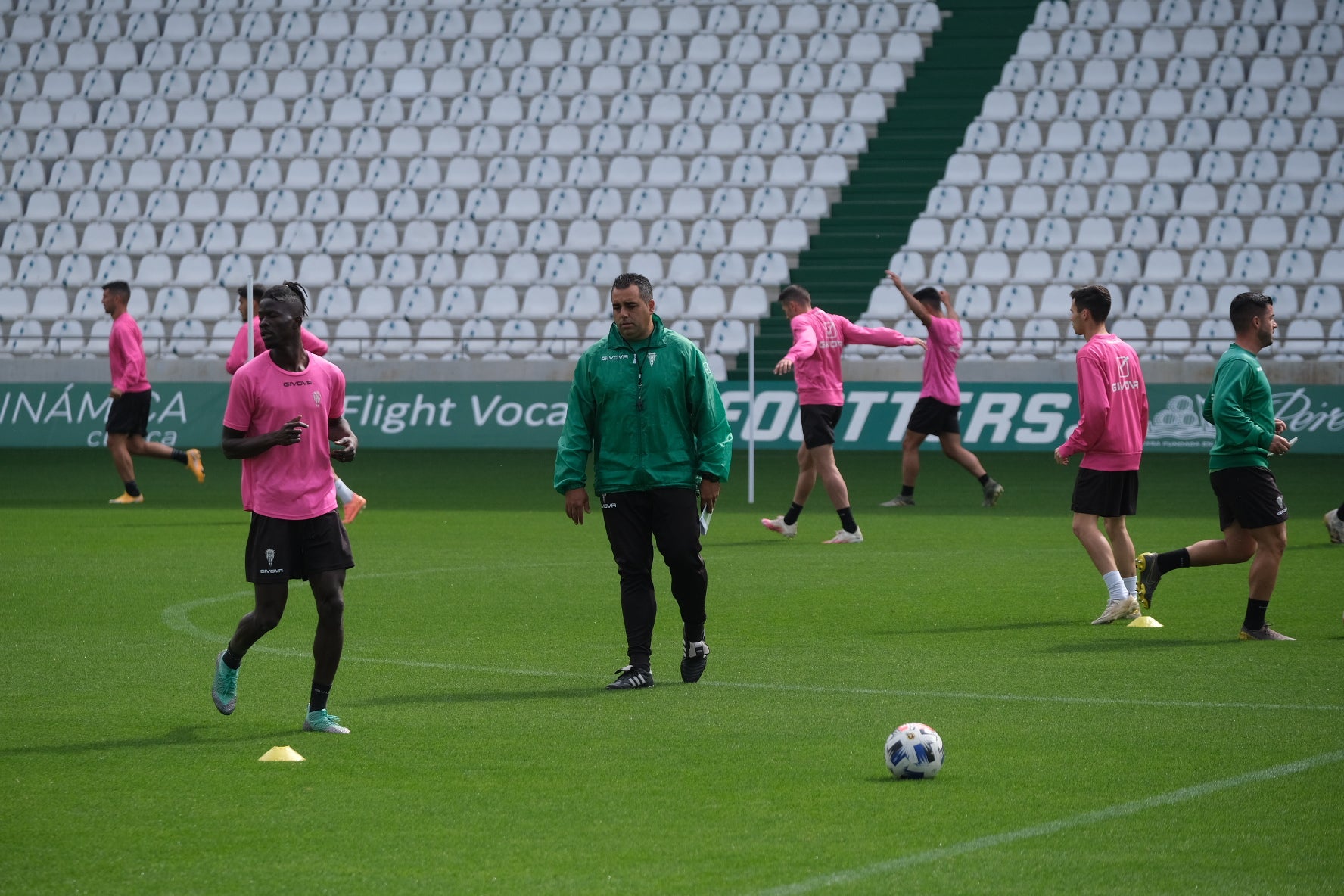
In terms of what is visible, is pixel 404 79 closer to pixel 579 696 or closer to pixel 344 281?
pixel 344 281

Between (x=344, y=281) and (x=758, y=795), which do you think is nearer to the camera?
(x=758, y=795)

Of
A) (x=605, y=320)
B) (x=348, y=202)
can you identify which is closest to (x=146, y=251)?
(x=348, y=202)

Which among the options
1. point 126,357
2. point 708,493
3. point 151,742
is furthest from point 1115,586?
point 126,357

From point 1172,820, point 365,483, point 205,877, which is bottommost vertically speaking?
point 365,483

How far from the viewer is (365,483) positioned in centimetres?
2278

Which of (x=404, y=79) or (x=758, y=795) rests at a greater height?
(x=404, y=79)

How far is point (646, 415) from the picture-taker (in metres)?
8.70

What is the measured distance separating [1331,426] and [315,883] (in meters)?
21.9

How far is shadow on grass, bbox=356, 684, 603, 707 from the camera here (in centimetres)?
826

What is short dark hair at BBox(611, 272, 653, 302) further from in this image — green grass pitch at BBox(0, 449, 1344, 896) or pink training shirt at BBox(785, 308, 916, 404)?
pink training shirt at BBox(785, 308, 916, 404)

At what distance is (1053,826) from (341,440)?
11.6ft

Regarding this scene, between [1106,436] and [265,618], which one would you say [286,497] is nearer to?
[265,618]

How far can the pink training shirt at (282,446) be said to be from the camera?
24.8ft

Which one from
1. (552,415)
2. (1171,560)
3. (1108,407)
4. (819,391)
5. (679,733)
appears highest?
(1108,407)
